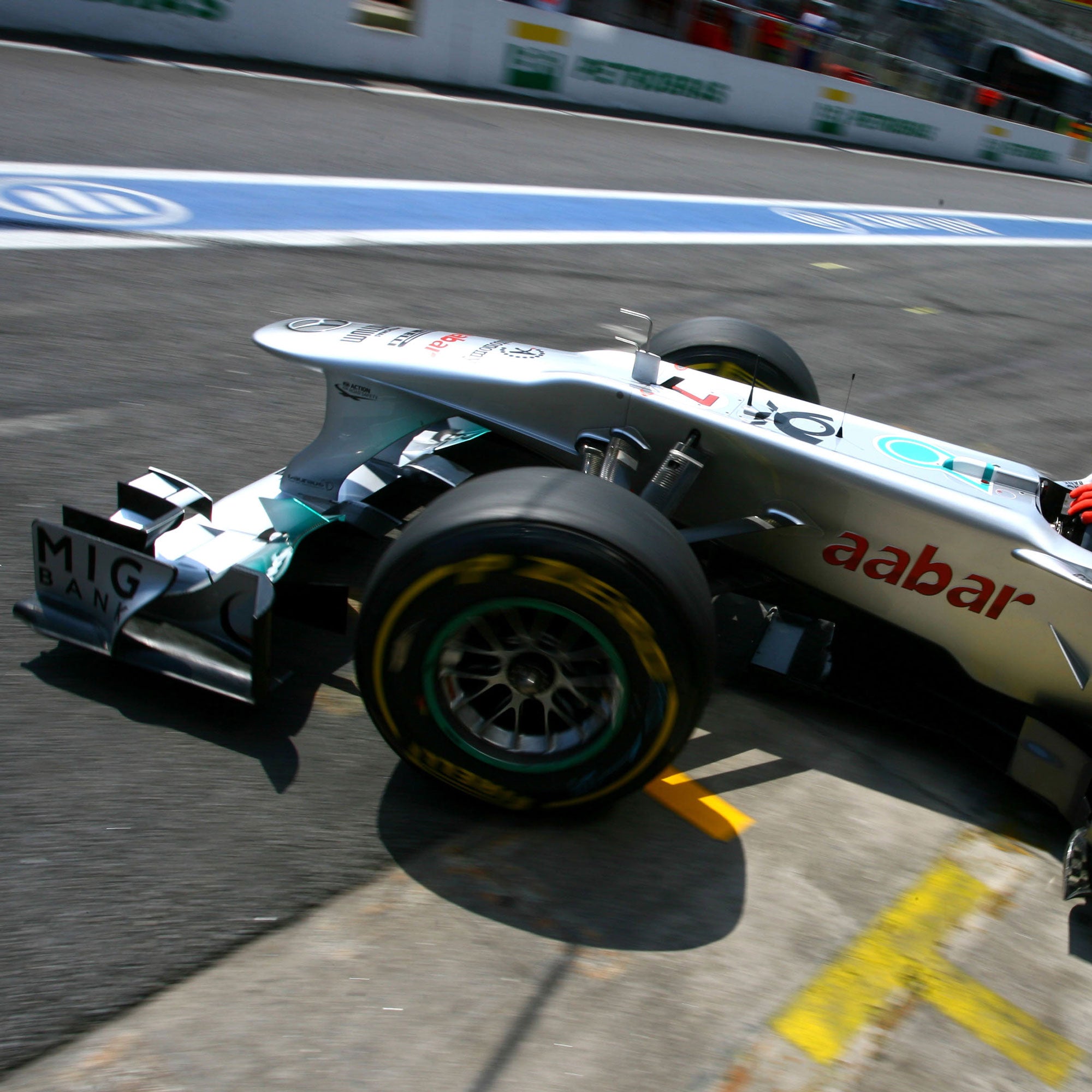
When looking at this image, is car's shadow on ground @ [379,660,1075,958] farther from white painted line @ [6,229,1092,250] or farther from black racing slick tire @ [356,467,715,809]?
white painted line @ [6,229,1092,250]

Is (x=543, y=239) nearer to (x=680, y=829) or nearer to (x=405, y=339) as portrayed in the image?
(x=405, y=339)

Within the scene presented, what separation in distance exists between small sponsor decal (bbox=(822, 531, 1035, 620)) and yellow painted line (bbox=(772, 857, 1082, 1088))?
0.86m

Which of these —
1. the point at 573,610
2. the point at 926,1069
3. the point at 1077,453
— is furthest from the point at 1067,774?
the point at 1077,453

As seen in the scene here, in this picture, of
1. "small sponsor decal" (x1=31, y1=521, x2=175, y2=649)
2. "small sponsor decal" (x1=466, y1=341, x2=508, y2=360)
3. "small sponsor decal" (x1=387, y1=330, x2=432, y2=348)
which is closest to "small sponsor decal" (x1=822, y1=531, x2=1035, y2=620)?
"small sponsor decal" (x1=466, y1=341, x2=508, y2=360)

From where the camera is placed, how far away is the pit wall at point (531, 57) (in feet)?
45.0

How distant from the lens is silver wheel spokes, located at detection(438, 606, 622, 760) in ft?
8.28

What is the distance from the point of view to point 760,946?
249cm

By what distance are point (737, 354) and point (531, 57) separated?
15.3 m

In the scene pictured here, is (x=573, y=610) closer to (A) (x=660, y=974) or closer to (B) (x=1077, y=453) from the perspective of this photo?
(A) (x=660, y=974)

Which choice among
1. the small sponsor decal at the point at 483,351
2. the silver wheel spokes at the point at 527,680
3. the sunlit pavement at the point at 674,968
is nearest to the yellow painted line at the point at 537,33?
the small sponsor decal at the point at 483,351

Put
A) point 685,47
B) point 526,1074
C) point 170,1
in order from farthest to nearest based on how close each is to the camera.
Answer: point 685,47 → point 170,1 → point 526,1074

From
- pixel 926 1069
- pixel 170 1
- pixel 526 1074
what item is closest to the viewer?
pixel 526 1074

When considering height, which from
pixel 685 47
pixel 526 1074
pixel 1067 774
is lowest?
pixel 526 1074

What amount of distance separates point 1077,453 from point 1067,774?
4.36 metres
